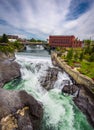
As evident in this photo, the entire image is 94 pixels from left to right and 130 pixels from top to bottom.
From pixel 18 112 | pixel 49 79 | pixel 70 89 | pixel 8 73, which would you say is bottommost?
pixel 70 89

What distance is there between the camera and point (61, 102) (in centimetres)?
1636

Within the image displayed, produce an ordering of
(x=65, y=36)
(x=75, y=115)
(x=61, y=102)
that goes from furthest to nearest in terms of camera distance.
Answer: (x=65, y=36) < (x=61, y=102) < (x=75, y=115)

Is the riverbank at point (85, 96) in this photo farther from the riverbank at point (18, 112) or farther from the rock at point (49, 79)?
the riverbank at point (18, 112)

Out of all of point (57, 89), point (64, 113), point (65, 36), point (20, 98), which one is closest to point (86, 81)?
point (57, 89)

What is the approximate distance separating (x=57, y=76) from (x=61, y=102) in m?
7.47

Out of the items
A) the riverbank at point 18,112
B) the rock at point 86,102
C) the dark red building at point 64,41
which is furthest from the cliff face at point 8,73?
the dark red building at point 64,41

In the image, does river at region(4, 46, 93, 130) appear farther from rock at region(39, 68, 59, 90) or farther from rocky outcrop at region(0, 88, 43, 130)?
rocky outcrop at region(0, 88, 43, 130)

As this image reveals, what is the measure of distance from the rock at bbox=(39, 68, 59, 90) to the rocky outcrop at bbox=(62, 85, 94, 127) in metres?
2.57

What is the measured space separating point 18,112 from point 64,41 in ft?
253

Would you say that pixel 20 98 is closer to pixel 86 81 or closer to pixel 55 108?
pixel 55 108

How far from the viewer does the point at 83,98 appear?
55.3 ft

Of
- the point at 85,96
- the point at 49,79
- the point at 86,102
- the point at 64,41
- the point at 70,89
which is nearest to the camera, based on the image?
the point at 86,102

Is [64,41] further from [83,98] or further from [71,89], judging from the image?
[83,98]

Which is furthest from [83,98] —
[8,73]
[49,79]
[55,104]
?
[8,73]
